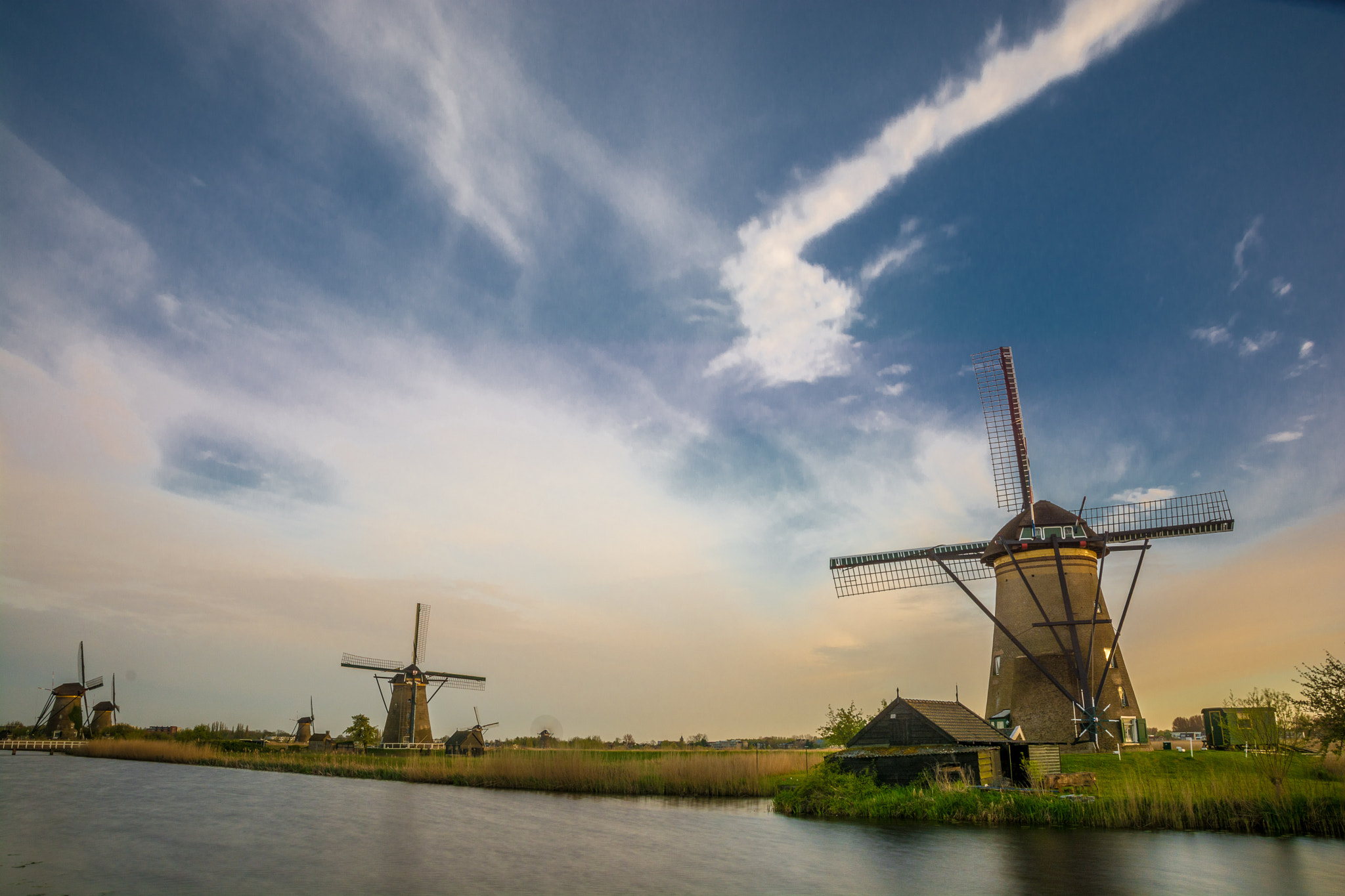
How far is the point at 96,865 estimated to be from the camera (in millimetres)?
14289

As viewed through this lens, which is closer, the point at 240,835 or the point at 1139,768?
the point at 240,835

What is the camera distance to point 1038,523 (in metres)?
29.8

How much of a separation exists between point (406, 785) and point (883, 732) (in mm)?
23482

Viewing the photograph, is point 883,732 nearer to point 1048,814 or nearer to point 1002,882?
point 1048,814

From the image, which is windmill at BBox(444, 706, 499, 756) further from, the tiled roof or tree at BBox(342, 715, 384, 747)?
the tiled roof

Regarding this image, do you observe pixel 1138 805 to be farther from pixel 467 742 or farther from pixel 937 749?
pixel 467 742

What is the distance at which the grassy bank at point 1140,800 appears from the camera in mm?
17359

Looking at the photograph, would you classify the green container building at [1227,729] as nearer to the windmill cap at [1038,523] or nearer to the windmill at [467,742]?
the windmill cap at [1038,523]

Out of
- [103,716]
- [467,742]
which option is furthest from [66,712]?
[467,742]

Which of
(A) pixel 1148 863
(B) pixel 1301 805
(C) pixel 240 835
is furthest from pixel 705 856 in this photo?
(B) pixel 1301 805

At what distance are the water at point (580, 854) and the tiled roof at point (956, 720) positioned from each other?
13.2 feet

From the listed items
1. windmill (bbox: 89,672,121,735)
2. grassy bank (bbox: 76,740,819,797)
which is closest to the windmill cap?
grassy bank (bbox: 76,740,819,797)

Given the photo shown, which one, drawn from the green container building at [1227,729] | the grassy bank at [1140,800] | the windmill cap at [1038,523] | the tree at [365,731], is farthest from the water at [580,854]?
the tree at [365,731]

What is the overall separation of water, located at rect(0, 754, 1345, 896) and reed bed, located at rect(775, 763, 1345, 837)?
848mm
